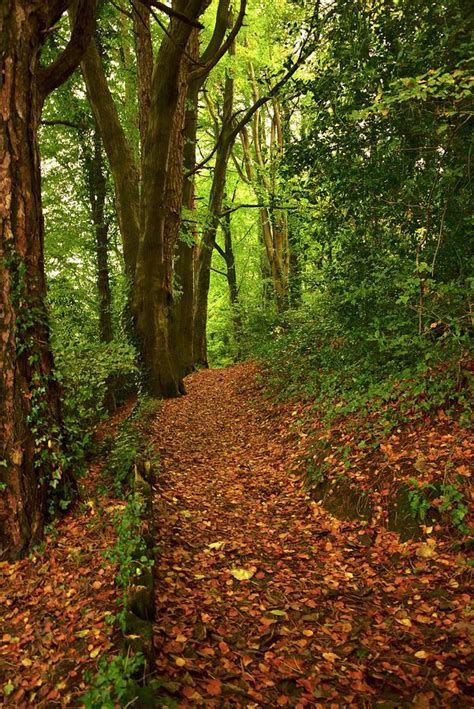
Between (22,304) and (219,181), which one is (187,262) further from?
(22,304)

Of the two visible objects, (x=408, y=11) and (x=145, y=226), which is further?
(x=145, y=226)

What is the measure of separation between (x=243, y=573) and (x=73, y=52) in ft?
17.8

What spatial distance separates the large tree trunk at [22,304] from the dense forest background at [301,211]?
4 centimetres

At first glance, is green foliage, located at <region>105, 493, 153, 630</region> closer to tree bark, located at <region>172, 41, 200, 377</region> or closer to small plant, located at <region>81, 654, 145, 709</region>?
small plant, located at <region>81, 654, 145, 709</region>

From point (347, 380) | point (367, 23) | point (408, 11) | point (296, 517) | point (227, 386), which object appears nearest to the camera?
point (296, 517)

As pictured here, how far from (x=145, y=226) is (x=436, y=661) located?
8766 mm

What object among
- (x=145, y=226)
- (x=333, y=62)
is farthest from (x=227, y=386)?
(x=333, y=62)

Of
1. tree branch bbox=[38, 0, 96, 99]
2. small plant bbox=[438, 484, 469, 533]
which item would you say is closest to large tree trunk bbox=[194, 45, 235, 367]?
tree branch bbox=[38, 0, 96, 99]

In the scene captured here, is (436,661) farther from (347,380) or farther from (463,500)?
(347,380)

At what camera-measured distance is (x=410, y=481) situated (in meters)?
4.46

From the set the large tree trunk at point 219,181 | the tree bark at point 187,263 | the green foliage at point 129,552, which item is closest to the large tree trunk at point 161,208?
the tree bark at point 187,263

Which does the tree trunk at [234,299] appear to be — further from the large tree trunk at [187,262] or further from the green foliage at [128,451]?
the green foliage at [128,451]

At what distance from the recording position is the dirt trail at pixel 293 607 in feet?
9.02

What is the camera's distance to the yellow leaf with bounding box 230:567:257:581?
3959mm
